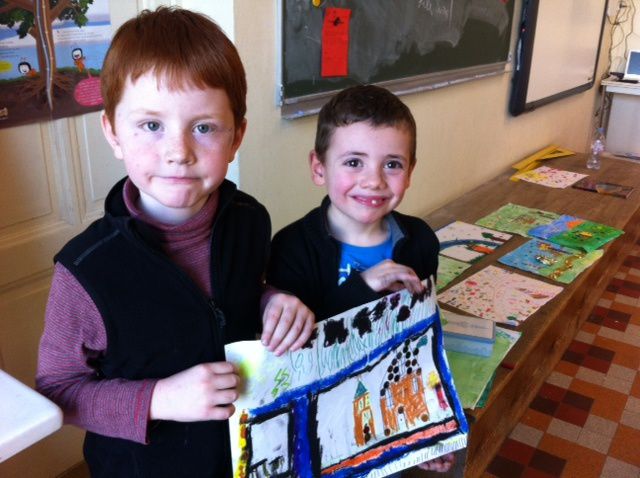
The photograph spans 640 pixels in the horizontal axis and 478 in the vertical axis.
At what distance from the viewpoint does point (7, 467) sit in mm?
1300

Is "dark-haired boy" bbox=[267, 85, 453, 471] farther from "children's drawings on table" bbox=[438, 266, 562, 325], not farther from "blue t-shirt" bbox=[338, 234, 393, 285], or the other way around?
"children's drawings on table" bbox=[438, 266, 562, 325]

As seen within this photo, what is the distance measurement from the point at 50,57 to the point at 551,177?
2.48 meters

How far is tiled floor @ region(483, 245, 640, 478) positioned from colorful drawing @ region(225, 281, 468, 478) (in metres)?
0.94

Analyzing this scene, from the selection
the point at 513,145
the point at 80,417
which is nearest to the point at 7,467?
the point at 80,417

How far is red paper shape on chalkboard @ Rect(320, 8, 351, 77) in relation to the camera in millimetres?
1569

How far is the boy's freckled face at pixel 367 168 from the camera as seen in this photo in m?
0.95

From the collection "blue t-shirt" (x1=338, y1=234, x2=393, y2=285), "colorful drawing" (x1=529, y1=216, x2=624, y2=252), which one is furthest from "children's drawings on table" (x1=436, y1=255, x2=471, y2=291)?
"blue t-shirt" (x1=338, y1=234, x2=393, y2=285)

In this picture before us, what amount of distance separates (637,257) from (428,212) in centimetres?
153

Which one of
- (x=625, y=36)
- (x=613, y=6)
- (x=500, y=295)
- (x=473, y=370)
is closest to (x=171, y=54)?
(x=473, y=370)

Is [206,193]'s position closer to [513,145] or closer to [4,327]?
[4,327]

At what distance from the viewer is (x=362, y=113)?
3.14ft

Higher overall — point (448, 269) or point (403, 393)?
point (403, 393)

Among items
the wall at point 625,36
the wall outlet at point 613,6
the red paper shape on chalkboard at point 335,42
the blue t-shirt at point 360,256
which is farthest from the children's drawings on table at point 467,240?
the wall at point 625,36

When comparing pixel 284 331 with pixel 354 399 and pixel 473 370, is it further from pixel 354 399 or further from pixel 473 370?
pixel 473 370
